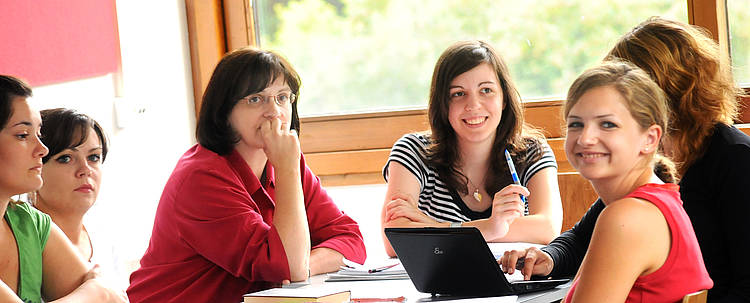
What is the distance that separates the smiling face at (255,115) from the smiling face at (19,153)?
0.62 meters

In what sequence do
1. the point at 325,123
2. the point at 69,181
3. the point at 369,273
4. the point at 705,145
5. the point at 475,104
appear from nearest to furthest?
the point at 705,145, the point at 369,273, the point at 69,181, the point at 475,104, the point at 325,123

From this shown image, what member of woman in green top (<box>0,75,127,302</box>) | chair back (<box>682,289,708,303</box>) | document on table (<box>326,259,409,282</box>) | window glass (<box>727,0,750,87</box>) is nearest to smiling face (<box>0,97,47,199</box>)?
woman in green top (<box>0,75,127,302</box>)

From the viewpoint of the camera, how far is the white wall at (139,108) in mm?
3002

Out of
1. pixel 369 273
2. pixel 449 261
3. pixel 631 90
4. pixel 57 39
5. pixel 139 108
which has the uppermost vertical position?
pixel 57 39

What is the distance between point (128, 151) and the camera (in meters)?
3.28

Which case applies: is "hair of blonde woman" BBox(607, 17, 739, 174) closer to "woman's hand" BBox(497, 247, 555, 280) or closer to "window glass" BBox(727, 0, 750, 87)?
"woman's hand" BBox(497, 247, 555, 280)

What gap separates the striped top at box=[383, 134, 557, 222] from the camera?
8.35 ft

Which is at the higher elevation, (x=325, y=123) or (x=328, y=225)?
(x=325, y=123)

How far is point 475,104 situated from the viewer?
2.54m

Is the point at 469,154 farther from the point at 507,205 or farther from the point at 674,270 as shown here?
the point at 674,270

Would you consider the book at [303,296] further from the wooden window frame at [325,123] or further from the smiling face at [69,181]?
the wooden window frame at [325,123]

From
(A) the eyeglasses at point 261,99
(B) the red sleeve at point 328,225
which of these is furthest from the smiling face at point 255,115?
(B) the red sleeve at point 328,225

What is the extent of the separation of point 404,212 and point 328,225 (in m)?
0.23

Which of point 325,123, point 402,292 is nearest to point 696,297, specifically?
point 402,292
